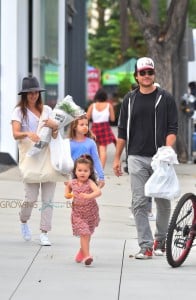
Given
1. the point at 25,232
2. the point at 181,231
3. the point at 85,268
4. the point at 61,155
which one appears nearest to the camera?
the point at 85,268

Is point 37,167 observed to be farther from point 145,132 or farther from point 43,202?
point 145,132

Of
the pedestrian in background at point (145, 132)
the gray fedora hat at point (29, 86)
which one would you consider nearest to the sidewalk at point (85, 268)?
the pedestrian in background at point (145, 132)

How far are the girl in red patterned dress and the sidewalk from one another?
0.25 m

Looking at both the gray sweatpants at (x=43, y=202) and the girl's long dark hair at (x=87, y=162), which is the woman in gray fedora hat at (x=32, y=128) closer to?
the gray sweatpants at (x=43, y=202)

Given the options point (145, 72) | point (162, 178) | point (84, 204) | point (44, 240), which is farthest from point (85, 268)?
point (145, 72)

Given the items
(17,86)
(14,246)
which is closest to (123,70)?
(17,86)

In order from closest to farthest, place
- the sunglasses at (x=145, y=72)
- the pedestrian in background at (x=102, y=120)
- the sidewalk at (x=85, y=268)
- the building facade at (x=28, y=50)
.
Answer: the sidewalk at (x=85, y=268) < the sunglasses at (x=145, y=72) < the pedestrian in background at (x=102, y=120) < the building facade at (x=28, y=50)

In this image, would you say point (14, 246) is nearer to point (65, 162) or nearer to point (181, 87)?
point (65, 162)

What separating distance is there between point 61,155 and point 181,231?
60.4 inches

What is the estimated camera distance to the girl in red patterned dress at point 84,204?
8.25 metres

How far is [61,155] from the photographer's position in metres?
9.00

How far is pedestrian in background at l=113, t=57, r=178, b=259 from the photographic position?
857cm

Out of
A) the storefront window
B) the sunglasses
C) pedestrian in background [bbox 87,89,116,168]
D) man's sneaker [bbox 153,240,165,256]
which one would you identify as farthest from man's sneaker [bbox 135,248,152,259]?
the storefront window

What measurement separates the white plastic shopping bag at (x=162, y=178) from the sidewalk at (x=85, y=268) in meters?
0.69
